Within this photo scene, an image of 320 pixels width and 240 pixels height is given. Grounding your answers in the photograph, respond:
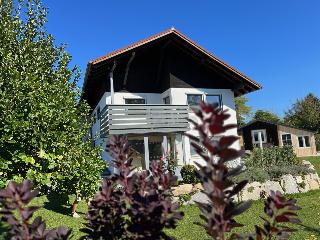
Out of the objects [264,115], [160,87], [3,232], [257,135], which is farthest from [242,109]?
[3,232]

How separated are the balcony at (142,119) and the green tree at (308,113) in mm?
37201

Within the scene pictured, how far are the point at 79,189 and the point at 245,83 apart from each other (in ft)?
48.7

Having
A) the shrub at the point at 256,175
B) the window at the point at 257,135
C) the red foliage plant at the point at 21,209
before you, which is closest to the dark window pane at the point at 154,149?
the shrub at the point at 256,175

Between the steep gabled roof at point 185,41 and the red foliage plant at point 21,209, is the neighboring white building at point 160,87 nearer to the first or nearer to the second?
the steep gabled roof at point 185,41

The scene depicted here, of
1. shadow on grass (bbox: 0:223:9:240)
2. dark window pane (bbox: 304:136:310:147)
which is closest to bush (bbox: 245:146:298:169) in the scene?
shadow on grass (bbox: 0:223:9:240)

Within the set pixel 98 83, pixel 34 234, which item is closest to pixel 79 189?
pixel 34 234

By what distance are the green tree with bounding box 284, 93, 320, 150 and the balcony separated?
37.2 metres

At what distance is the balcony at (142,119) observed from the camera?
722 inches

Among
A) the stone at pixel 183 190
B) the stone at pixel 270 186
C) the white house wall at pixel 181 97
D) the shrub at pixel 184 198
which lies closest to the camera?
the shrub at pixel 184 198

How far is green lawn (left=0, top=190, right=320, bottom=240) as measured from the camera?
8797 mm

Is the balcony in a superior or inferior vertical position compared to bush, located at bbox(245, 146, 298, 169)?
superior

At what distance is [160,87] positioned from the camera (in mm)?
22469

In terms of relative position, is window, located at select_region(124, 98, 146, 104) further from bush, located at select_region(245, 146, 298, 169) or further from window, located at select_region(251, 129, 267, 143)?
window, located at select_region(251, 129, 267, 143)

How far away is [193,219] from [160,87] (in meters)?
A: 12.3
